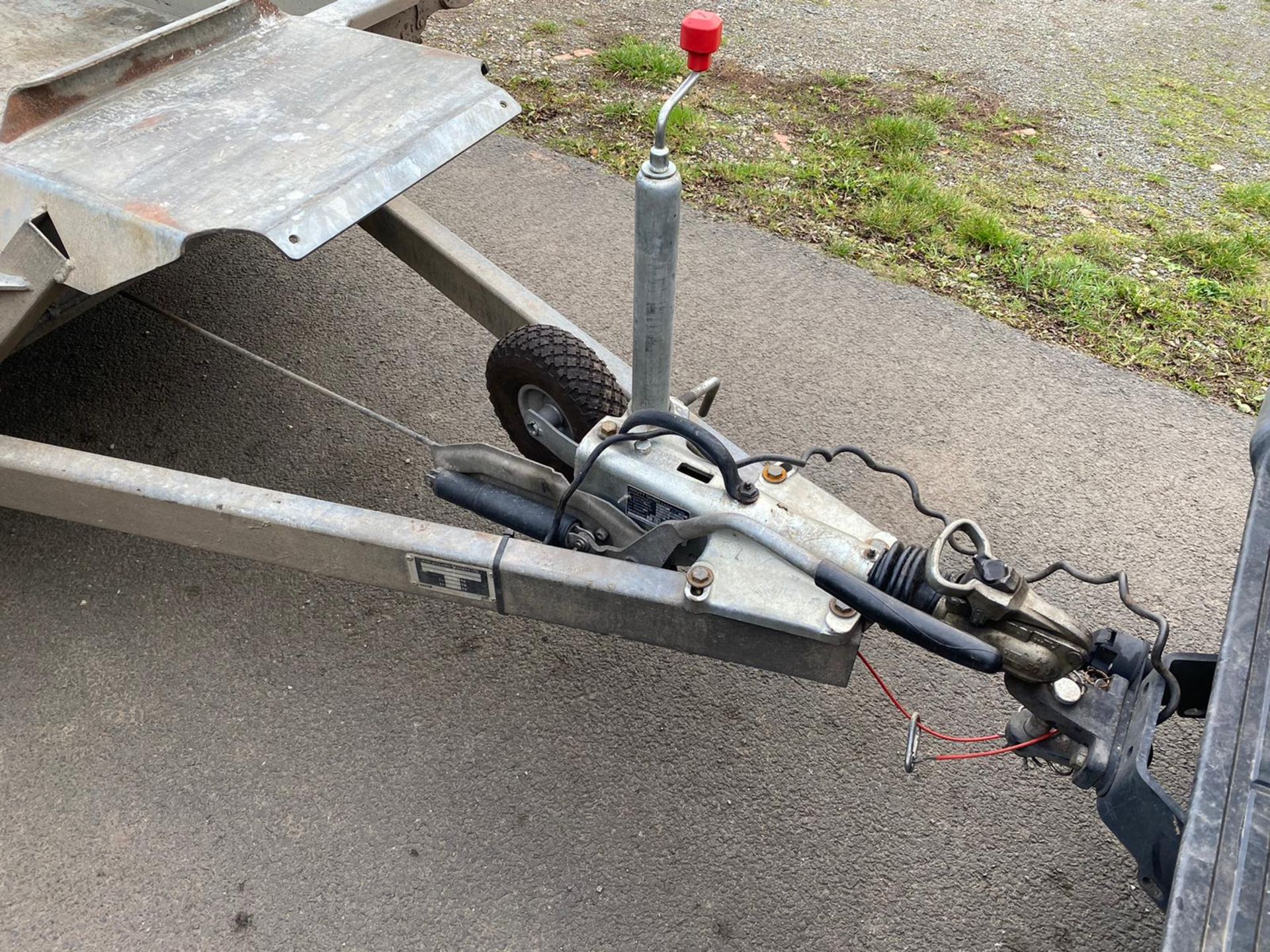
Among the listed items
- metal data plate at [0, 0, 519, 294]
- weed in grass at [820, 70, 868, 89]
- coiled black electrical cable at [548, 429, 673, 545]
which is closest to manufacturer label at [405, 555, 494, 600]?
coiled black electrical cable at [548, 429, 673, 545]

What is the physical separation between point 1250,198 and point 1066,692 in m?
4.30

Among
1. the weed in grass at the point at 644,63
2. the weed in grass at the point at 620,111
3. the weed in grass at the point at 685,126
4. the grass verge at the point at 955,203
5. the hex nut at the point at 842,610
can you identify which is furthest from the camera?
the weed in grass at the point at 644,63

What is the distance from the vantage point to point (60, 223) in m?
2.12

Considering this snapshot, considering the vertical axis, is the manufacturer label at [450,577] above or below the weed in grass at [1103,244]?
above

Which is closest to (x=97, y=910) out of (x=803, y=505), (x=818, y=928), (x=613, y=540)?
(x=613, y=540)

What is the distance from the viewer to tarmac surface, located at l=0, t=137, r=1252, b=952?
86.9 inches

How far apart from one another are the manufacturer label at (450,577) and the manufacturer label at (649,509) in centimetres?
36

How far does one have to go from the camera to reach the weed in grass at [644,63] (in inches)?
223

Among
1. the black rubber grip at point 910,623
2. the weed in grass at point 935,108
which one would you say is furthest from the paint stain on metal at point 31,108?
the weed in grass at point 935,108

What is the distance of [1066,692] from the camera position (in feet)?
5.69

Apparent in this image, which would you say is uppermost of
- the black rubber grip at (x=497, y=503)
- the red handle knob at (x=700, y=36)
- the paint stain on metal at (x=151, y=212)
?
the red handle knob at (x=700, y=36)

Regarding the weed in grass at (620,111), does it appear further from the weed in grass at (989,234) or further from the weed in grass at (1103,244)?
the weed in grass at (1103,244)

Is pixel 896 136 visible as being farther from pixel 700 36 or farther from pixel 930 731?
pixel 930 731

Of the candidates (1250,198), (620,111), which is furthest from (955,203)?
(620,111)
